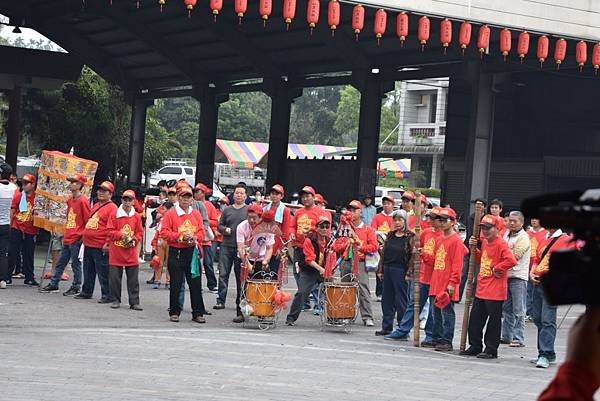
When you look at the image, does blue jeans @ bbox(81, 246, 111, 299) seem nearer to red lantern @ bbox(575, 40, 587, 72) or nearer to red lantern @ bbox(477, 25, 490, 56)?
red lantern @ bbox(477, 25, 490, 56)

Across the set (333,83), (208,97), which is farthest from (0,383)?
(208,97)

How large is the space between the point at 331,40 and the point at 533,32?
5914 millimetres

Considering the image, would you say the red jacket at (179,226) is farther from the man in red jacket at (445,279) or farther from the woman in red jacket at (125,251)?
the man in red jacket at (445,279)

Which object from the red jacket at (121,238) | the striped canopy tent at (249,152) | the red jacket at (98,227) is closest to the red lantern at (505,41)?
the red jacket at (98,227)

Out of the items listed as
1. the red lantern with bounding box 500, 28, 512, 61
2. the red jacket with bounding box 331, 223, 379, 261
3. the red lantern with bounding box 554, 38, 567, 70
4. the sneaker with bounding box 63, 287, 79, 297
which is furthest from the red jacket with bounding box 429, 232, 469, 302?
the red lantern with bounding box 554, 38, 567, 70

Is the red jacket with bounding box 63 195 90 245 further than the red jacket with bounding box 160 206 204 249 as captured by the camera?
Yes

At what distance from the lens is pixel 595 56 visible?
25.8 metres

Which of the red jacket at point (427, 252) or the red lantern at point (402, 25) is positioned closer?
the red jacket at point (427, 252)

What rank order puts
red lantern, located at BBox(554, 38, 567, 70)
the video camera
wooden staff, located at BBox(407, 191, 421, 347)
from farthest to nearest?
red lantern, located at BBox(554, 38, 567, 70)
wooden staff, located at BBox(407, 191, 421, 347)
the video camera

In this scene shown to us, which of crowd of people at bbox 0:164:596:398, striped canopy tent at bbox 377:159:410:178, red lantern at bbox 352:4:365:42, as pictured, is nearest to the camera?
crowd of people at bbox 0:164:596:398

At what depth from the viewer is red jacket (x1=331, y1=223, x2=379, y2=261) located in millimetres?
15578

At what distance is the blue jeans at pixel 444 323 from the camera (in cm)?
1353

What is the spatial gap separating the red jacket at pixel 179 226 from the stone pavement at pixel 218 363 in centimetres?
111

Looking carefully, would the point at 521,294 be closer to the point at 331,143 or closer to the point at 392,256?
the point at 392,256
